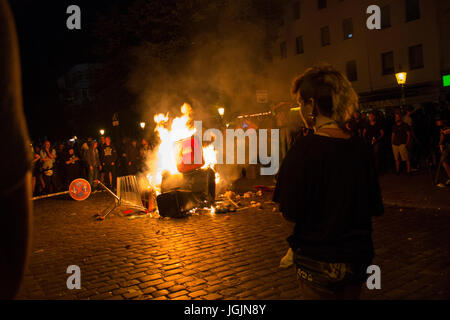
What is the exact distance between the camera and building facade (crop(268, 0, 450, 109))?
27.8 meters

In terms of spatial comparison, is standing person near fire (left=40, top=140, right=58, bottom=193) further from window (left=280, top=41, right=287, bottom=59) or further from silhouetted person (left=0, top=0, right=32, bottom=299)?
window (left=280, top=41, right=287, bottom=59)

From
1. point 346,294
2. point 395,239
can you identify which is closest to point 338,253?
point 346,294

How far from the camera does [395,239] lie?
20.0ft

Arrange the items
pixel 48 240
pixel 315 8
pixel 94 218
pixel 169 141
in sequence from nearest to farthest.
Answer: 1. pixel 48 240
2. pixel 94 218
3. pixel 169 141
4. pixel 315 8

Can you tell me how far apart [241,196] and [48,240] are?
5.73 m

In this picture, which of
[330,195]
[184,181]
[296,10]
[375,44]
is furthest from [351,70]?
[330,195]

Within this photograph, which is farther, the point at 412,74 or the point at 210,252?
the point at 412,74

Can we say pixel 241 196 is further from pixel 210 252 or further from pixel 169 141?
pixel 210 252

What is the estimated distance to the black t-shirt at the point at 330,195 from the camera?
6.84 feet

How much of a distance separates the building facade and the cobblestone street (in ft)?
63.2

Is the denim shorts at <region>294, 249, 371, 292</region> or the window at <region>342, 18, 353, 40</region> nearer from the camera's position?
the denim shorts at <region>294, 249, 371, 292</region>

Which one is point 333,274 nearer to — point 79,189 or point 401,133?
point 79,189

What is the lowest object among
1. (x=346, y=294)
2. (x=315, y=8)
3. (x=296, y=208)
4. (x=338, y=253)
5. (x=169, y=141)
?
(x=346, y=294)

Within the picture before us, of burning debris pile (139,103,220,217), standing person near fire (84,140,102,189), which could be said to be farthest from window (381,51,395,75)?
burning debris pile (139,103,220,217)
